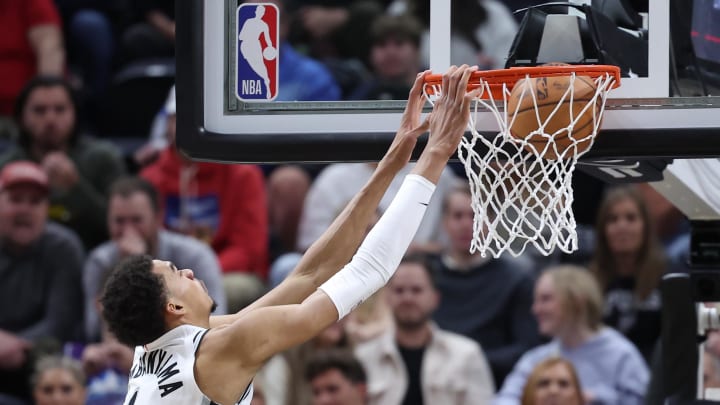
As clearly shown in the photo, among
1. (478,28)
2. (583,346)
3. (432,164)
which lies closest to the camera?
(432,164)

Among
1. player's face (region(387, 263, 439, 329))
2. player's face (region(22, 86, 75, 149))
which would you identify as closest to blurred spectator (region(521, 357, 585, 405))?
player's face (region(387, 263, 439, 329))

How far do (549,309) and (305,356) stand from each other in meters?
1.15

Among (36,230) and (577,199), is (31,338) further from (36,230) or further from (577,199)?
(577,199)

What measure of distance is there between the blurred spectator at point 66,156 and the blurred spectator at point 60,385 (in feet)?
4.39

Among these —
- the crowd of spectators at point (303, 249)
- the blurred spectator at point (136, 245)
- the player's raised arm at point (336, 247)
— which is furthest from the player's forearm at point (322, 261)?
the blurred spectator at point (136, 245)

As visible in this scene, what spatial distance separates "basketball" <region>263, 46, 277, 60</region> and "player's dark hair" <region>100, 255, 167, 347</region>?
776 mm

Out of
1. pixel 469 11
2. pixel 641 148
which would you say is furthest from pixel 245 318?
pixel 469 11

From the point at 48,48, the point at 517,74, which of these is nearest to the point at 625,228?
the point at 517,74

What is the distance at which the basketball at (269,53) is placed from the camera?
4.34 m

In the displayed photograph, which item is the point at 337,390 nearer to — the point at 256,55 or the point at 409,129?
the point at 256,55

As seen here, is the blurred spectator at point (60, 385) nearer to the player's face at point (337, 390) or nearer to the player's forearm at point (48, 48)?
the player's face at point (337, 390)

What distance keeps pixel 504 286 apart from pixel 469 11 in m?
2.16

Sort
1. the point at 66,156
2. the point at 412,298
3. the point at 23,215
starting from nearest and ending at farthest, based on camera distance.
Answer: the point at 412,298, the point at 23,215, the point at 66,156

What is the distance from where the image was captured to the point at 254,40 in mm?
4340
